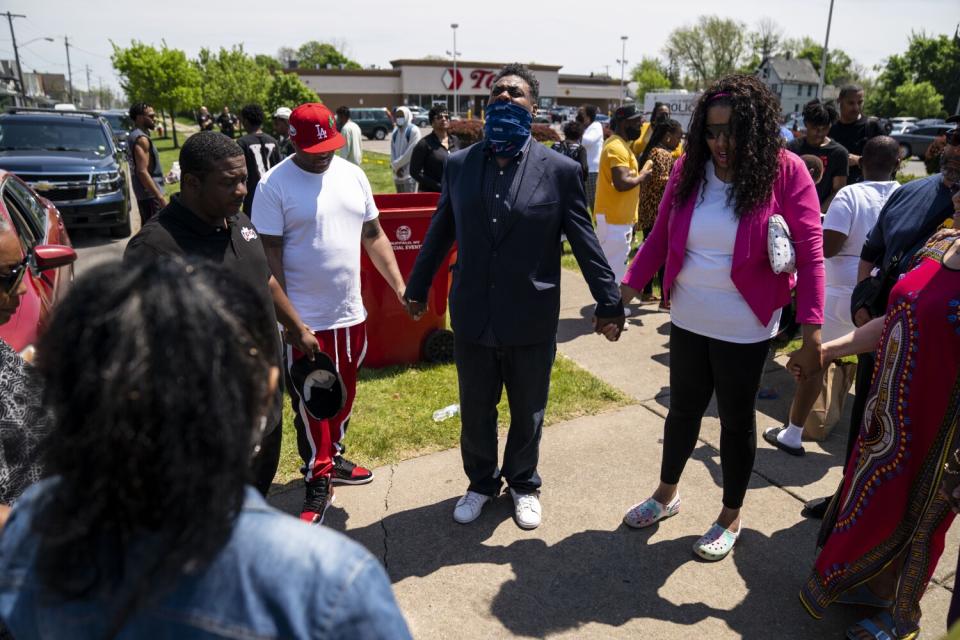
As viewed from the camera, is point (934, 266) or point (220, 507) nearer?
point (220, 507)

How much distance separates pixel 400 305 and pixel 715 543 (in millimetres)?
2905

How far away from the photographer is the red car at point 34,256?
320cm

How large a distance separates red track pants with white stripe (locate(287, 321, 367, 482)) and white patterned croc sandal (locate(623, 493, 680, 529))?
1567 millimetres

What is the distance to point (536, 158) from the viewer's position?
3086mm

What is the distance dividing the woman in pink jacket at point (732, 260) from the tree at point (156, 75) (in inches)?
1338

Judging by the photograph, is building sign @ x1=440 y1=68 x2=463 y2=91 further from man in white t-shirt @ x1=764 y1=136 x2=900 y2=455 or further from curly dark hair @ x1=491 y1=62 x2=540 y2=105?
curly dark hair @ x1=491 y1=62 x2=540 y2=105

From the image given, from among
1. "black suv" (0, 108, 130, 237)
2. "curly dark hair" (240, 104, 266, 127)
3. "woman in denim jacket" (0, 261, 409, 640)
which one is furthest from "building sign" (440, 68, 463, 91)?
"woman in denim jacket" (0, 261, 409, 640)

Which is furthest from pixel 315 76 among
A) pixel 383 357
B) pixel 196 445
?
pixel 196 445

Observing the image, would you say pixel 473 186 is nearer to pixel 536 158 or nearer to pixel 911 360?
pixel 536 158

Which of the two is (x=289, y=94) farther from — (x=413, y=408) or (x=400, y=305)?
(x=413, y=408)

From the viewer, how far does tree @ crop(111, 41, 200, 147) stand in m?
32.3

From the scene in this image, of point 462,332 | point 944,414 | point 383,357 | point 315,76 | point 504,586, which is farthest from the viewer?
point 315,76

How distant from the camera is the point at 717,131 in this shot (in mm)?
2781

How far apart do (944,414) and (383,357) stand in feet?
12.5
